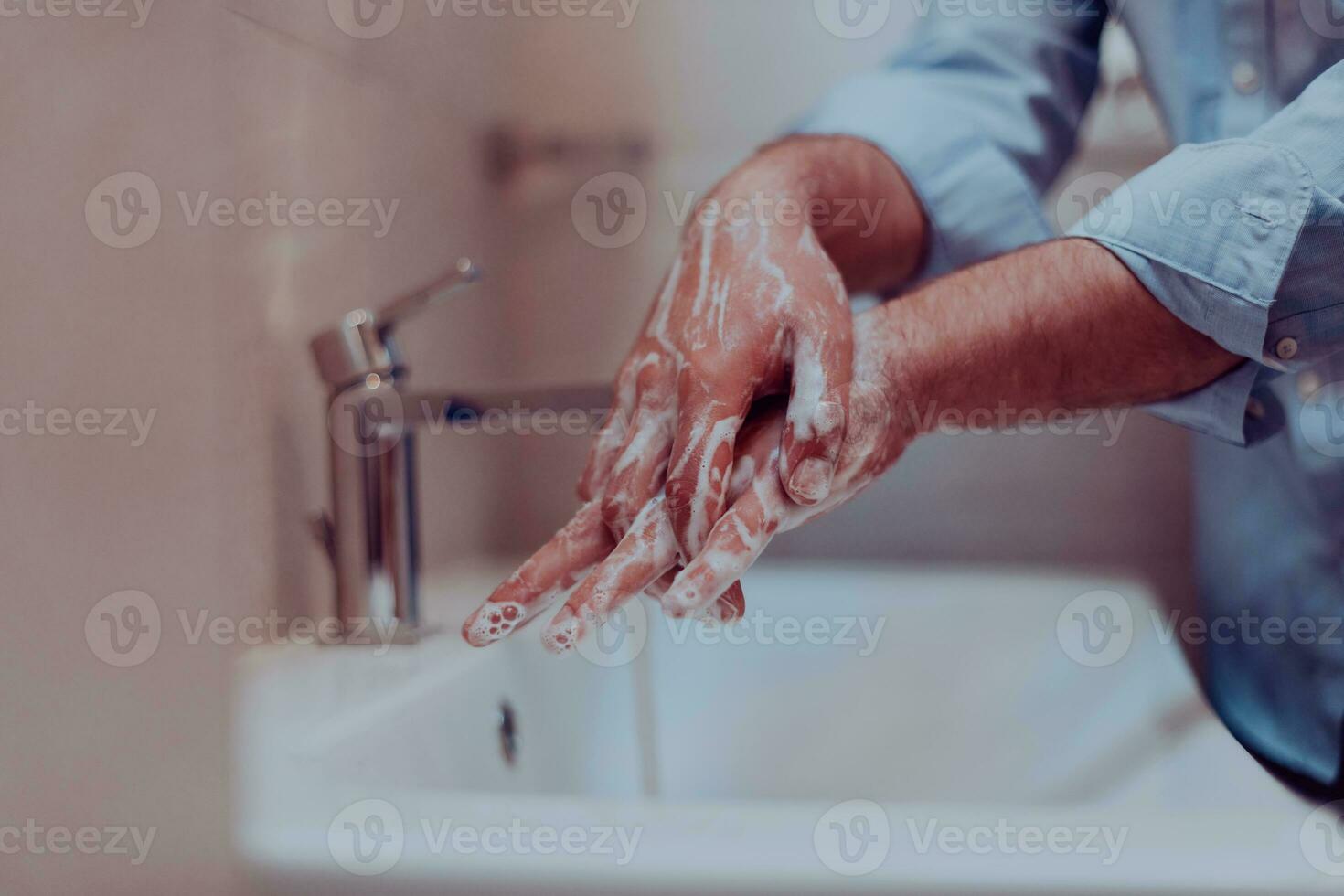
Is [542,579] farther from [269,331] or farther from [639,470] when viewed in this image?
[269,331]

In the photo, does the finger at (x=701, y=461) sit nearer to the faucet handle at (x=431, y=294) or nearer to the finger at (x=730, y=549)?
the finger at (x=730, y=549)

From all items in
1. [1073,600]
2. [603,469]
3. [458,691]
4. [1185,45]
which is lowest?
[1073,600]

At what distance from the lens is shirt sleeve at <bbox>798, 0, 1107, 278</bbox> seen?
53 cm

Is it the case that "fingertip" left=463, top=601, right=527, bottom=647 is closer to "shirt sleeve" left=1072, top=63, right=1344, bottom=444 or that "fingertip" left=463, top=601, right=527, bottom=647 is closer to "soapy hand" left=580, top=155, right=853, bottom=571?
"soapy hand" left=580, top=155, right=853, bottom=571

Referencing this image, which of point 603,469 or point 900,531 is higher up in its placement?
point 603,469

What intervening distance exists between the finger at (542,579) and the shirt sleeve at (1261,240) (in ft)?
0.72

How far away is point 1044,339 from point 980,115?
269 mm

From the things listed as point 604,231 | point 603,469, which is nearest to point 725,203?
point 603,469

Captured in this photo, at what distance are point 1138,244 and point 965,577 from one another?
0.65m

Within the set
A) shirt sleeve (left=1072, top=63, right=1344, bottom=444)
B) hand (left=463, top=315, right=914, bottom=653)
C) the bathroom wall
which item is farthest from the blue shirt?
the bathroom wall

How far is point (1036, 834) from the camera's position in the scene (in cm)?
34

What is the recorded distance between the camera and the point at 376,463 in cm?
60

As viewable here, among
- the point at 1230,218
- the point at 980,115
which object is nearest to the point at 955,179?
the point at 980,115

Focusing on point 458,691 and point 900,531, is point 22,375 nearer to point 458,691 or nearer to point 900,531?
point 458,691
